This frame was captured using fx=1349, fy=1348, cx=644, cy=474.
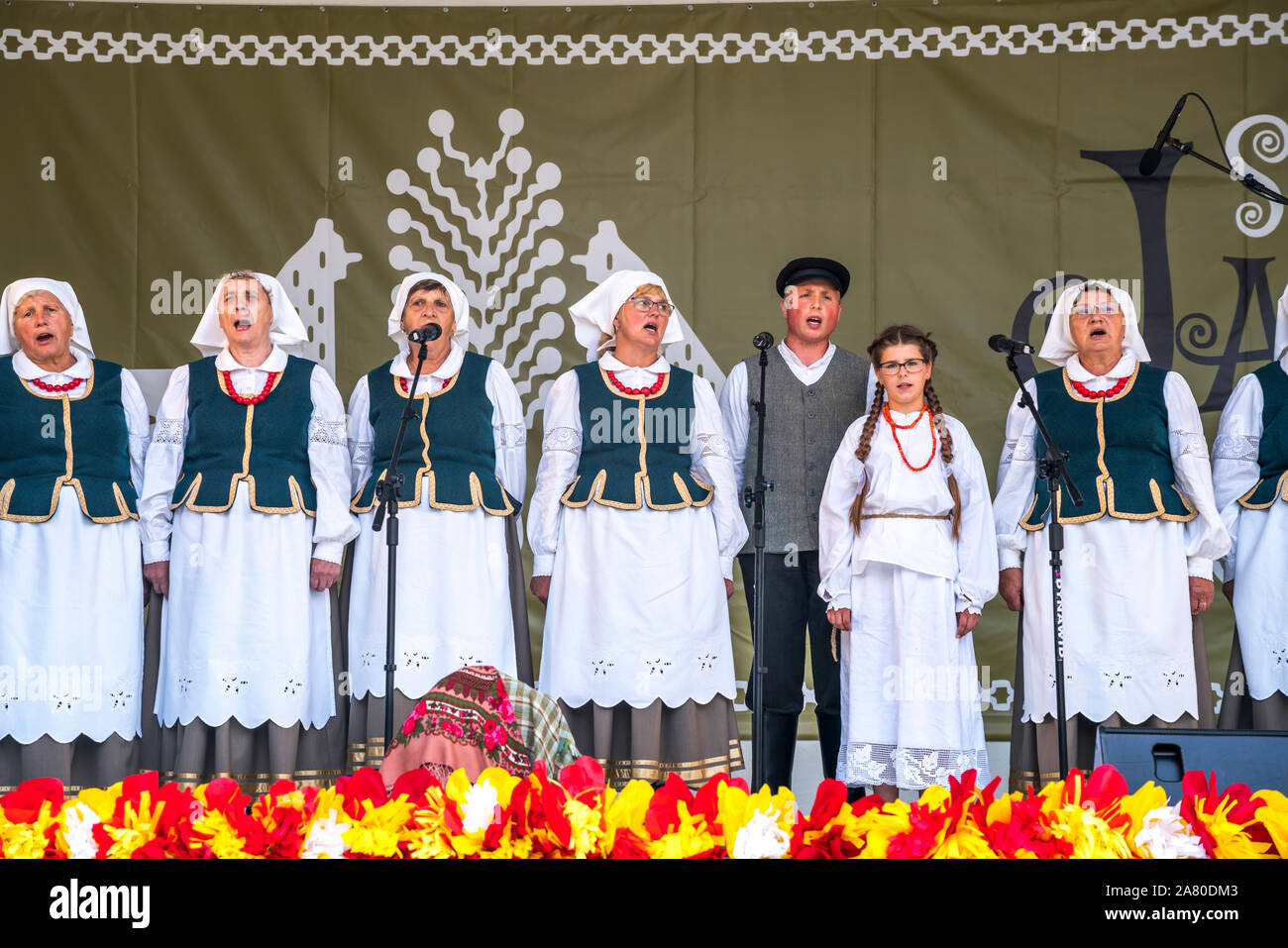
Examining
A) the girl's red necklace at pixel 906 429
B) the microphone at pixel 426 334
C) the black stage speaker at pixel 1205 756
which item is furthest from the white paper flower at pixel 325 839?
the girl's red necklace at pixel 906 429

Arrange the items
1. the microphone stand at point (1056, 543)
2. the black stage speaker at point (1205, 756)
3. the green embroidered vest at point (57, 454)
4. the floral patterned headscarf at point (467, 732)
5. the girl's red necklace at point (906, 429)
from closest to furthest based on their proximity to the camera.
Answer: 1. the floral patterned headscarf at point (467, 732)
2. the black stage speaker at point (1205, 756)
3. the microphone stand at point (1056, 543)
4. the girl's red necklace at point (906, 429)
5. the green embroidered vest at point (57, 454)

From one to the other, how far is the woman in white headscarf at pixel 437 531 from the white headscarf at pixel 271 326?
1.05 ft

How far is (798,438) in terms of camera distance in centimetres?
449

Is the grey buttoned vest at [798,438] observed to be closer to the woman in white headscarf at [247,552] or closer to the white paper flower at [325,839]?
the woman in white headscarf at [247,552]

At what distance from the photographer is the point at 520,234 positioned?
5652mm

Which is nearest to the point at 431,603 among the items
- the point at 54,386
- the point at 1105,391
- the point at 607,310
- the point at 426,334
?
the point at 426,334

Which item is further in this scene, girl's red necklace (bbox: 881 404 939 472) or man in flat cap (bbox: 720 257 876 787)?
man in flat cap (bbox: 720 257 876 787)

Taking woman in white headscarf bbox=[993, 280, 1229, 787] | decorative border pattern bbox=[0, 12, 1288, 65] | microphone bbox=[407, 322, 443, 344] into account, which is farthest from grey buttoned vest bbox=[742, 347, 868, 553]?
decorative border pattern bbox=[0, 12, 1288, 65]

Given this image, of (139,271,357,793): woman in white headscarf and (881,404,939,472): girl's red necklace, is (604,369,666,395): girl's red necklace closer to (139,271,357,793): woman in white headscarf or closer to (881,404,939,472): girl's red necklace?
(881,404,939,472): girl's red necklace

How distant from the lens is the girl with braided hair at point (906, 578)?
3992mm

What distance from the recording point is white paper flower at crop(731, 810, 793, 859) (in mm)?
1842

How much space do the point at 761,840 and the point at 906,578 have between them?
230 centimetres

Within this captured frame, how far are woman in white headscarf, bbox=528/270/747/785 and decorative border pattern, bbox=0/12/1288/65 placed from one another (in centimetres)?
168

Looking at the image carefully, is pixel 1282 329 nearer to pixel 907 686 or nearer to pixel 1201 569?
pixel 1201 569
